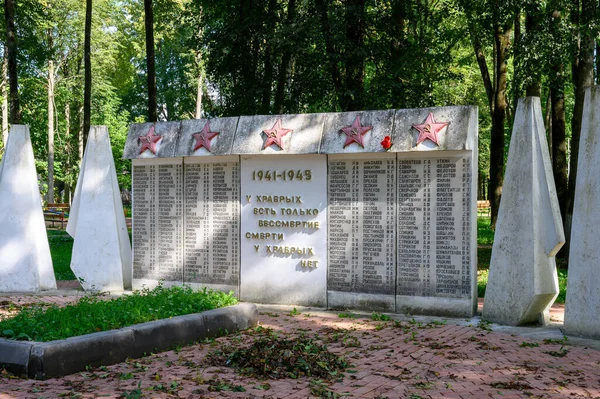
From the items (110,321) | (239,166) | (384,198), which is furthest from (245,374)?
(239,166)

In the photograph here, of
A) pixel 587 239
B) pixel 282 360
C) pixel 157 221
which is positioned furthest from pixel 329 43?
pixel 282 360

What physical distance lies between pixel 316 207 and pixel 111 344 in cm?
473

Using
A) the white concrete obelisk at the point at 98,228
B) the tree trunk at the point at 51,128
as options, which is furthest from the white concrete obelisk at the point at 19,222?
the tree trunk at the point at 51,128

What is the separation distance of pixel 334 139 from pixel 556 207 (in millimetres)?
3510

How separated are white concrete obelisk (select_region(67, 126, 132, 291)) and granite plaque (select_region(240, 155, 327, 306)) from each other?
2.70 metres

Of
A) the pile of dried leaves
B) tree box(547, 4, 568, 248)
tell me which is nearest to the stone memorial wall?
the pile of dried leaves

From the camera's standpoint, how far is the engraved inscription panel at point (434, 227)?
32.2 feet

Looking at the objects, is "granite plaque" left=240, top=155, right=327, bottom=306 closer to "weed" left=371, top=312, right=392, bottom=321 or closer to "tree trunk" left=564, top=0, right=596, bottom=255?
"weed" left=371, top=312, right=392, bottom=321

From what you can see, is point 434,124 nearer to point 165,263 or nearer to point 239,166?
point 239,166

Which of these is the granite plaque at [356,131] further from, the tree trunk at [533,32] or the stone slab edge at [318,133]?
the tree trunk at [533,32]

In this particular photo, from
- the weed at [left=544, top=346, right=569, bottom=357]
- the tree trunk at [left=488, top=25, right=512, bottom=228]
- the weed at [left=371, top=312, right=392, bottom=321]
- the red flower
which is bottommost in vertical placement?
the weed at [left=544, top=346, right=569, bottom=357]

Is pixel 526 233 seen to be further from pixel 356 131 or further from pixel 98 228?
pixel 98 228

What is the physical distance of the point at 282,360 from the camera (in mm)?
6789

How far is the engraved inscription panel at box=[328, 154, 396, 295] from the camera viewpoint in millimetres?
10383
